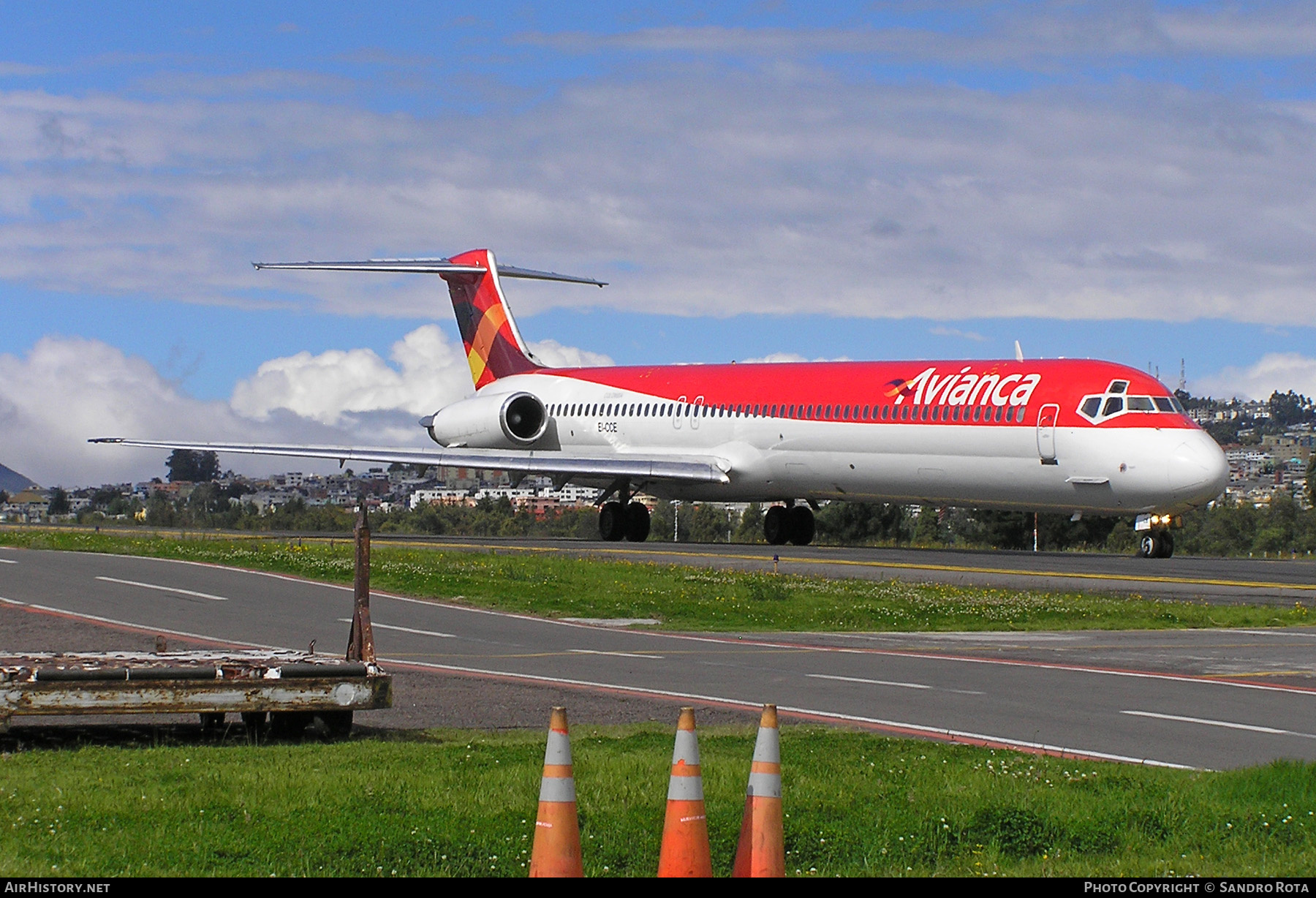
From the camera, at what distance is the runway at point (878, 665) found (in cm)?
1223

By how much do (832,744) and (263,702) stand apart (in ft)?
12.3

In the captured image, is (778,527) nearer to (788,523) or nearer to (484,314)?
(788,523)

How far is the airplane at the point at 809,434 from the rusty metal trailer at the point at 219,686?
948 inches

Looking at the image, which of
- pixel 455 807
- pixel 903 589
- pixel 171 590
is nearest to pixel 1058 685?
pixel 455 807

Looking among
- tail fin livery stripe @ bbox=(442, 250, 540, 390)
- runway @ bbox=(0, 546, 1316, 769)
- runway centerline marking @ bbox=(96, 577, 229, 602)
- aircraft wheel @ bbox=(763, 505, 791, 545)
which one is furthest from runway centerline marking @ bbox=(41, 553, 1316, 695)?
tail fin livery stripe @ bbox=(442, 250, 540, 390)

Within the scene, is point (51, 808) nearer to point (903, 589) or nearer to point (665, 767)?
point (665, 767)

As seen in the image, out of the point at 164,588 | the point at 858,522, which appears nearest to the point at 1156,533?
the point at 164,588

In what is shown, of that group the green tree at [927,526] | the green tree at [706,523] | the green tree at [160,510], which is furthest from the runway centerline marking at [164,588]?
the green tree at [706,523]

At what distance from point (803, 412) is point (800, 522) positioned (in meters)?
4.83

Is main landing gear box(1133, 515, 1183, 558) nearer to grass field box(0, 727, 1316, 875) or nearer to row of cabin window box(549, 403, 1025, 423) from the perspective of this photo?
row of cabin window box(549, 403, 1025, 423)

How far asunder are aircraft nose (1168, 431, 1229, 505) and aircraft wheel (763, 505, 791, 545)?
12432mm

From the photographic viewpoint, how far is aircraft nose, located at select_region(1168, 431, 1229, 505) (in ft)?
104

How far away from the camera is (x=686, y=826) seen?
664 centimetres

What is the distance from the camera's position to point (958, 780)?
9.49 meters
